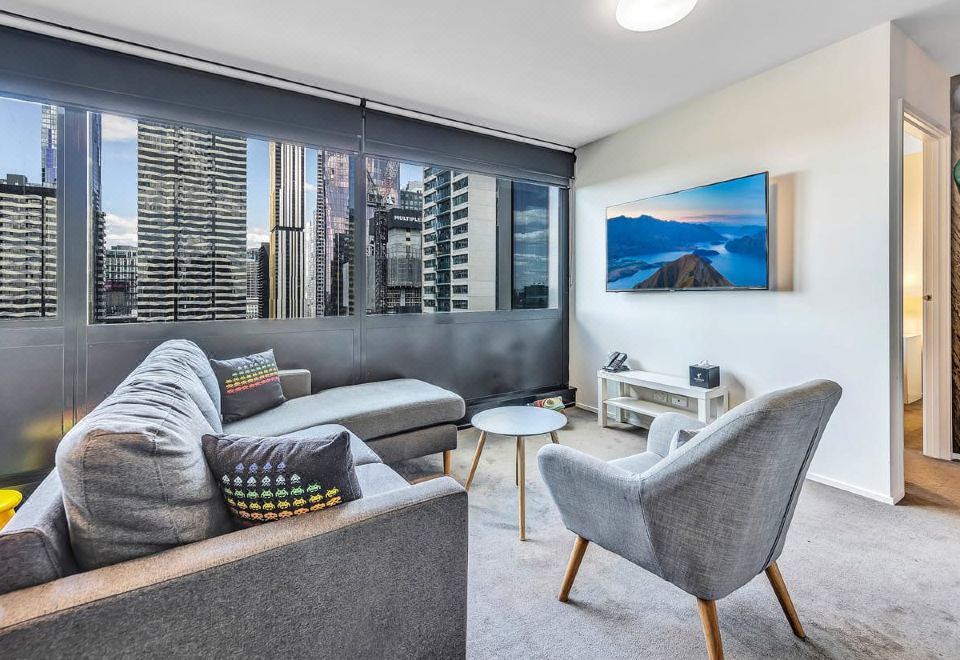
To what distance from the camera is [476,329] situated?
4.03 metres

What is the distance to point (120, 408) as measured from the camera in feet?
3.56

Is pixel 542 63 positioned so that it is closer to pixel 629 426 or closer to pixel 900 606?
pixel 629 426

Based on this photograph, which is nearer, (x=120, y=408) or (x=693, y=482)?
(x=120, y=408)

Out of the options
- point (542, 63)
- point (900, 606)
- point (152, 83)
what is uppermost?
point (542, 63)

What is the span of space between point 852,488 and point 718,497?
6.69 ft

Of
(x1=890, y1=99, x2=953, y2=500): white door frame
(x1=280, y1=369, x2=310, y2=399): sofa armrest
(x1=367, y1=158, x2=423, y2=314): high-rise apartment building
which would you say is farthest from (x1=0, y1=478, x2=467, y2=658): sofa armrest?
(x1=890, y1=99, x2=953, y2=500): white door frame

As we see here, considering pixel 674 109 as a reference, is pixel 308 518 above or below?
below

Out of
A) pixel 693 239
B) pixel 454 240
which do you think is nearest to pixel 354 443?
pixel 454 240

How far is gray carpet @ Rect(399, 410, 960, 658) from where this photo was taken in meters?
1.48

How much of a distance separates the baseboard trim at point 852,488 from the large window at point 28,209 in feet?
14.4

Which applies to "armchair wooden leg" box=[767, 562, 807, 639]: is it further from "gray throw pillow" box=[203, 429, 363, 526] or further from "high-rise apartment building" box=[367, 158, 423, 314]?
"high-rise apartment building" box=[367, 158, 423, 314]

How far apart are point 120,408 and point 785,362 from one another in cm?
327

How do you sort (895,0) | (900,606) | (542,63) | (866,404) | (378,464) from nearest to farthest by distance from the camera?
(900,606) → (378,464) → (895,0) → (866,404) → (542,63)

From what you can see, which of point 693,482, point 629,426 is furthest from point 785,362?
point 693,482
